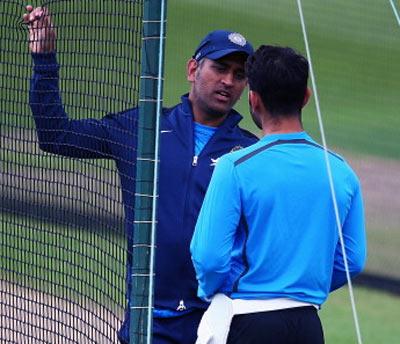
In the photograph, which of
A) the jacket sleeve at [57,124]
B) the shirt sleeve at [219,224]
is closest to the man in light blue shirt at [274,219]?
the shirt sleeve at [219,224]

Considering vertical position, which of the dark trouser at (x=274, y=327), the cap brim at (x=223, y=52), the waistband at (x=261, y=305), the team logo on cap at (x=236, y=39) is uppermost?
the team logo on cap at (x=236, y=39)

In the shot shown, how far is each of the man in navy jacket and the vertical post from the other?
249mm

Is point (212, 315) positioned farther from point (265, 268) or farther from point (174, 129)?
point (174, 129)

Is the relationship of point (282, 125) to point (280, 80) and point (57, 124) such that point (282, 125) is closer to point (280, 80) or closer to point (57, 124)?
point (280, 80)

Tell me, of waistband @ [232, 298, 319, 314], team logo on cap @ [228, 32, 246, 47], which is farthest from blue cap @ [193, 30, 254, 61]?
waistband @ [232, 298, 319, 314]

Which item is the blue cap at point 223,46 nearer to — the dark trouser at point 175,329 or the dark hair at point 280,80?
the dark hair at point 280,80

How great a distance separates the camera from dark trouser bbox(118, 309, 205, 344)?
4.26 m

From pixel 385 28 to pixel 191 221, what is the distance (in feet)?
33.6

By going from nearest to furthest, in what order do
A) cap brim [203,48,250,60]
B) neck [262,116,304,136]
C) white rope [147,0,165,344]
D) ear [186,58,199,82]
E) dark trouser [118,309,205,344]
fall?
1. neck [262,116,304,136]
2. white rope [147,0,165,344]
3. dark trouser [118,309,205,344]
4. cap brim [203,48,250,60]
5. ear [186,58,199,82]

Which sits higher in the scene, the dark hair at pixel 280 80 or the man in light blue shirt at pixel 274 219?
the dark hair at pixel 280 80

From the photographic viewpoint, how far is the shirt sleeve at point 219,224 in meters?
3.55

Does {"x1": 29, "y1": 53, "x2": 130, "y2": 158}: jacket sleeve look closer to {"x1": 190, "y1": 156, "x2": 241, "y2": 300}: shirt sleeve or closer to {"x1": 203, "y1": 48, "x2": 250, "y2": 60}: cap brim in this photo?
{"x1": 203, "y1": 48, "x2": 250, "y2": 60}: cap brim

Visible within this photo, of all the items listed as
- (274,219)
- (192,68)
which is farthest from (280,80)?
(192,68)

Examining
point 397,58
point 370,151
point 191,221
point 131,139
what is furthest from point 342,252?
point 397,58
